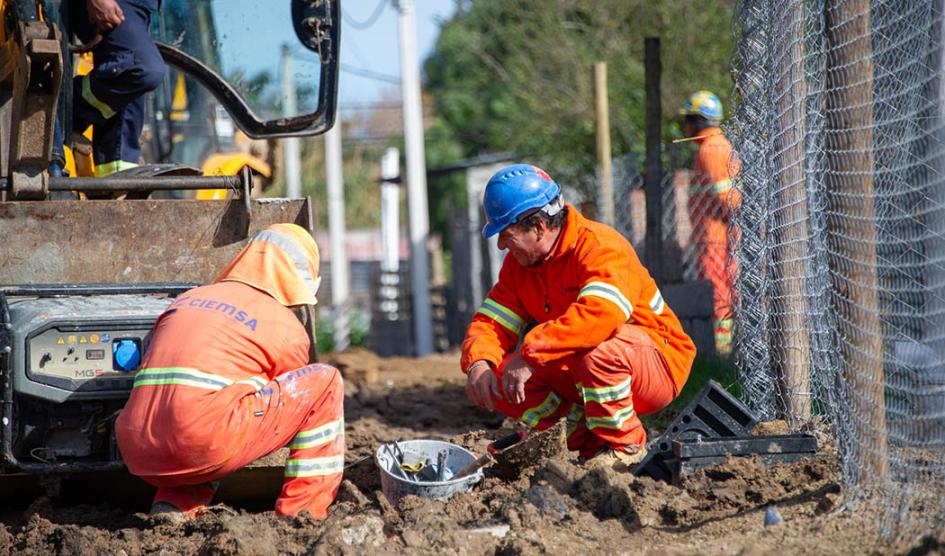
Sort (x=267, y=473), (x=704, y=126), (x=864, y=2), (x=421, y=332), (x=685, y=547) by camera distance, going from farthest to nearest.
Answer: (x=421, y=332), (x=704, y=126), (x=267, y=473), (x=864, y=2), (x=685, y=547)

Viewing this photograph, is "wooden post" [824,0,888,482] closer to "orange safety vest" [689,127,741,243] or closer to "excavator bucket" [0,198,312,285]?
"excavator bucket" [0,198,312,285]

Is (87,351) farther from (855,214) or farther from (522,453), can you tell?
(855,214)

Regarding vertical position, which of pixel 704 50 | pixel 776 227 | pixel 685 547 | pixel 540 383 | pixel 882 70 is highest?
pixel 704 50

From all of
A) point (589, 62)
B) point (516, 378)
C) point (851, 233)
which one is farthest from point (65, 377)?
point (589, 62)

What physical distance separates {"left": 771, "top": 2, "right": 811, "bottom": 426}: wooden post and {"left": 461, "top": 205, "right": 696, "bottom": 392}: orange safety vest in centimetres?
41

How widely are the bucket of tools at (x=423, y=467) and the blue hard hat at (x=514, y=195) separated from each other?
927 mm

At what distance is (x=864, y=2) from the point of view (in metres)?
3.79

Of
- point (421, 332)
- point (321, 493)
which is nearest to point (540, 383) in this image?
point (321, 493)

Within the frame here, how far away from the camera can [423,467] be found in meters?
4.64

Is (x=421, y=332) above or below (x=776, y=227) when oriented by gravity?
below

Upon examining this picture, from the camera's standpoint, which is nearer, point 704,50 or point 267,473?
point 267,473

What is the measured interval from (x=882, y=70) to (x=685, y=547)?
1.86 meters

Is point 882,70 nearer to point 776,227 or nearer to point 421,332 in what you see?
point 776,227

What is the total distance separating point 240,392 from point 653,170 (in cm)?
394
